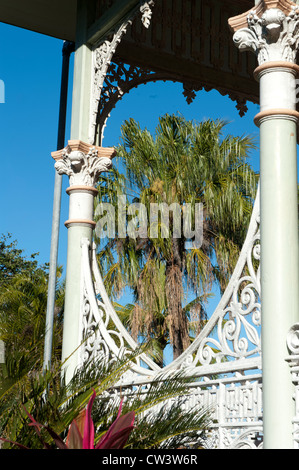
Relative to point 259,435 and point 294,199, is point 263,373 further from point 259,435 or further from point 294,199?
point 294,199

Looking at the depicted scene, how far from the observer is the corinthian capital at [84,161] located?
26.6 ft

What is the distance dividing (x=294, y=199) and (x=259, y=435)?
5.69 feet

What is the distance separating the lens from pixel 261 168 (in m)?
5.18

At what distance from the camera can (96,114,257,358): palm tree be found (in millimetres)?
16156

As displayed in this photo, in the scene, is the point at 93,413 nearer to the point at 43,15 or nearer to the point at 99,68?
the point at 99,68

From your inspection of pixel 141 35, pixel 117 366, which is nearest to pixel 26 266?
pixel 141 35

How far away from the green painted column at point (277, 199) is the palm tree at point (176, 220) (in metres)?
10.9

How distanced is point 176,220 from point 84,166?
28.0 feet

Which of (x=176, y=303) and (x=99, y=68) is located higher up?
(x=99, y=68)

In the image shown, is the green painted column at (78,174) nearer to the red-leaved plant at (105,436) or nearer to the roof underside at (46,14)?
the roof underside at (46,14)

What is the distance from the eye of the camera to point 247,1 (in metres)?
9.48

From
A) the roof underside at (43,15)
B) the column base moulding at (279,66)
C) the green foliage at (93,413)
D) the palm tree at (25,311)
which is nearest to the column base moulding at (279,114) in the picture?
the column base moulding at (279,66)

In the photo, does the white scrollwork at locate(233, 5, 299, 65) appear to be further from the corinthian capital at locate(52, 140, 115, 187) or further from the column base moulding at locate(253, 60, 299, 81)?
the corinthian capital at locate(52, 140, 115, 187)

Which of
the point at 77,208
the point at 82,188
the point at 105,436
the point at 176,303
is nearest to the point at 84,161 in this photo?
the point at 82,188
